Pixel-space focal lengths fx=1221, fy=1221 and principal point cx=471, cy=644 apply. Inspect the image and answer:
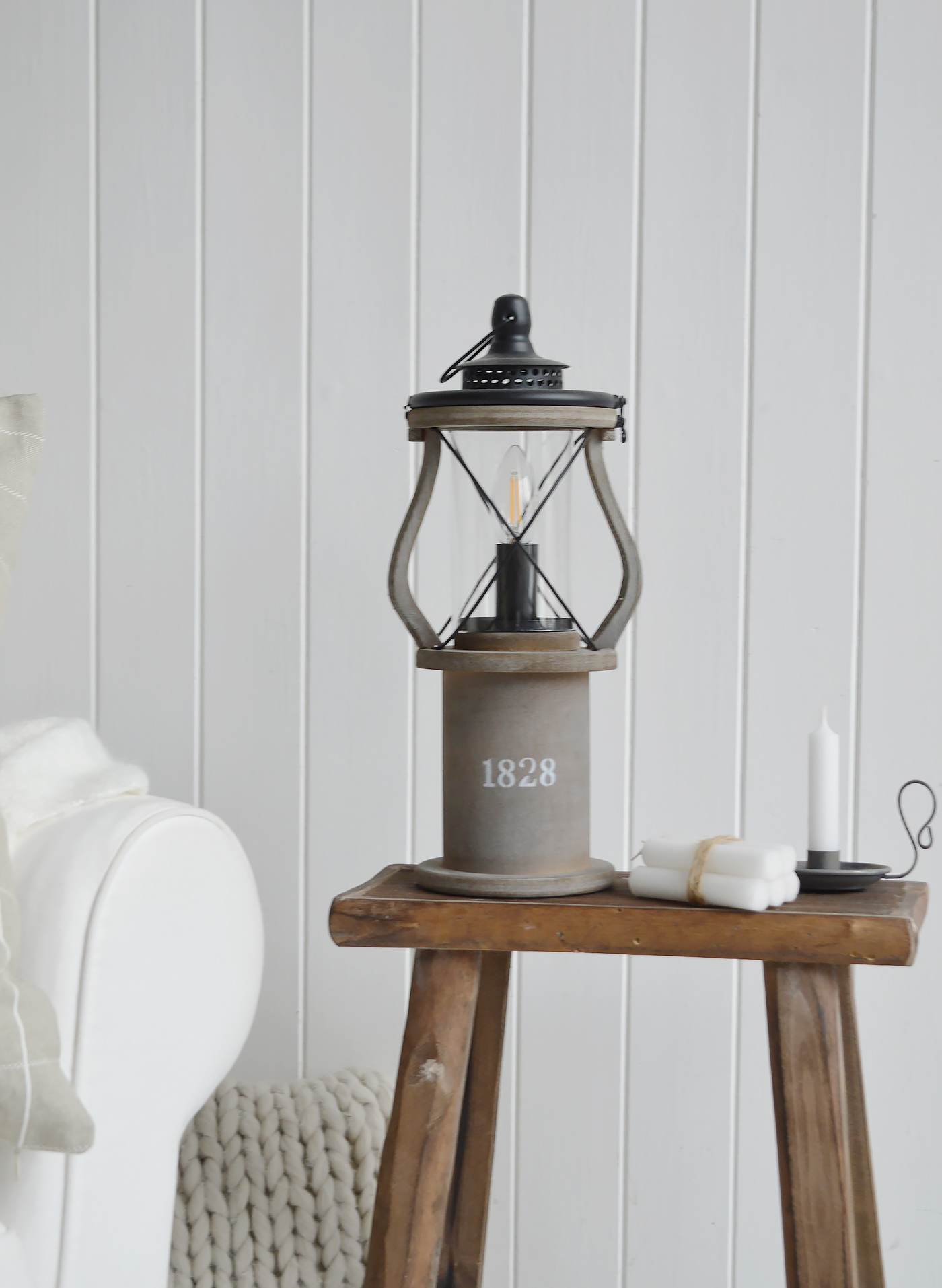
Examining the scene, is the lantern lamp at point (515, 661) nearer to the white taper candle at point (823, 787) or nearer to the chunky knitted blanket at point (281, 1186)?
the white taper candle at point (823, 787)

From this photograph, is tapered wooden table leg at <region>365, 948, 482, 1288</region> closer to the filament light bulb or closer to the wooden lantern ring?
the wooden lantern ring

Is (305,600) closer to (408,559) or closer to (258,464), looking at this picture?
(258,464)

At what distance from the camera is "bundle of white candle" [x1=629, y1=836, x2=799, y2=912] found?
0.91m

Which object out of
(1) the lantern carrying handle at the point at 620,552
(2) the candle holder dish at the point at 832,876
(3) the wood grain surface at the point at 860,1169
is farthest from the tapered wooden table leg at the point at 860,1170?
(1) the lantern carrying handle at the point at 620,552

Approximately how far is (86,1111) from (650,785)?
0.72 m

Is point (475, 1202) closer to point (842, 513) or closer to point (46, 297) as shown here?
point (842, 513)

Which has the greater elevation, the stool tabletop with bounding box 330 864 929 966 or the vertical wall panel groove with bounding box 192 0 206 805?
the vertical wall panel groove with bounding box 192 0 206 805

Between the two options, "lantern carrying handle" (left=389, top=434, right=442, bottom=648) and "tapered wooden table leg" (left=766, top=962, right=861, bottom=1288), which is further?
"lantern carrying handle" (left=389, top=434, right=442, bottom=648)

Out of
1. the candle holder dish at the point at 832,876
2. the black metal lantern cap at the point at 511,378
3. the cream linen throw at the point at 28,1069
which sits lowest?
the cream linen throw at the point at 28,1069

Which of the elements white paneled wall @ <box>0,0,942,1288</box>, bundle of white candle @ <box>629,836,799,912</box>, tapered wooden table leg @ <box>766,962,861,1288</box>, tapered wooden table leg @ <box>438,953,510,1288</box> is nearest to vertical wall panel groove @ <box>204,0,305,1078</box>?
white paneled wall @ <box>0,0,942,1288</box>

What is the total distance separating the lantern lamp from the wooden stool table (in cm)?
4

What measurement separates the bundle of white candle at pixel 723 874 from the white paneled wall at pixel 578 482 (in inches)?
15.3

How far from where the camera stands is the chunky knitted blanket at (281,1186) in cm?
128

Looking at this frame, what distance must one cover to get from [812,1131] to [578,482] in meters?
0.69
